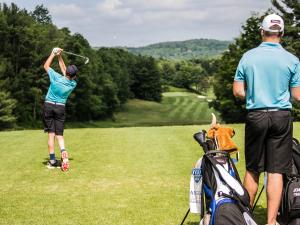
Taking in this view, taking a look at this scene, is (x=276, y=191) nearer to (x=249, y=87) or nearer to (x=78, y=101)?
(x=249, y=87)

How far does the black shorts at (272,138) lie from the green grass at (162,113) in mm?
79176

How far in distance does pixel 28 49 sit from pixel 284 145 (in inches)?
2412

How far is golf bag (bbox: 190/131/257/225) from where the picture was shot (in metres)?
5.65

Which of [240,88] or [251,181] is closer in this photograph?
[240,88]

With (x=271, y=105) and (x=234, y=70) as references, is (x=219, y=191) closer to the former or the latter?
(x=271, y=105)

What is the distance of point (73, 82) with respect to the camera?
38.4 ft

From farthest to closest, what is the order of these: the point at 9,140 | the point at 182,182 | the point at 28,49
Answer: the point at 28,49 → the point at 9,140 → the point at 182,182

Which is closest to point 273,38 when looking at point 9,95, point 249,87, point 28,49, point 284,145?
point 249,87

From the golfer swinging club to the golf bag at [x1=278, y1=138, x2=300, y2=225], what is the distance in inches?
246

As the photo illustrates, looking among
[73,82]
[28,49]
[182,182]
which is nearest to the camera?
[182,182]

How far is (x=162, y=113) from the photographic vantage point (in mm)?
115250

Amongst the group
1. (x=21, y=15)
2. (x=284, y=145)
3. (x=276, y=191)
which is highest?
(x=21, y=15)

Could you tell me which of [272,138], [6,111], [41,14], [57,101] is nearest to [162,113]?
[41,14]

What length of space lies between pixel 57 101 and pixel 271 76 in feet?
21.9
